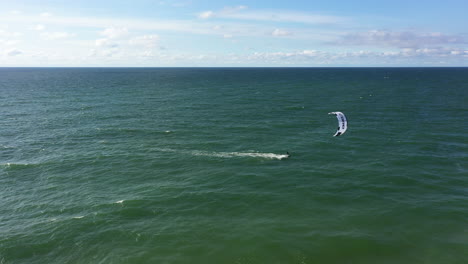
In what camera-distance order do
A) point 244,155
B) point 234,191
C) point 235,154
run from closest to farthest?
point 234,191
point 244,155
point 235,154

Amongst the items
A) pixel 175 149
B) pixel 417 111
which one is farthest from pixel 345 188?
pixel 417 111

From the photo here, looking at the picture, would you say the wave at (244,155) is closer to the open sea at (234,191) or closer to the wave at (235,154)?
the wave at (235,154)

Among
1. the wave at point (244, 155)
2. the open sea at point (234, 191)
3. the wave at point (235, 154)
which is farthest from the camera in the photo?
the wave at point (235, 154)

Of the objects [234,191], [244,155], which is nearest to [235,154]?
[244,155]

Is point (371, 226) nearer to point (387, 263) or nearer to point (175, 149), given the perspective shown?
point (387, 263)

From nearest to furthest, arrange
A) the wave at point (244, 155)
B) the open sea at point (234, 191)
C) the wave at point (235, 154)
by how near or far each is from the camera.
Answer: the open sea at point (234, 191) < the wave at point (244, 155) < the wave at point (235, 154)

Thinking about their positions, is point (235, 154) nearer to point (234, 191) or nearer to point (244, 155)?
point (244, 155)

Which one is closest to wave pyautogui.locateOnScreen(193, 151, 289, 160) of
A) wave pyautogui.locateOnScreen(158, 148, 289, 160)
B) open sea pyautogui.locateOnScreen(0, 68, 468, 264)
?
wave pyautogui.locateOnScreen(158, 148, 289, 160)

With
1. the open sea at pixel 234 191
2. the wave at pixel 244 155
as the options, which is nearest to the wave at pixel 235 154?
the wave at pixel 244 155
